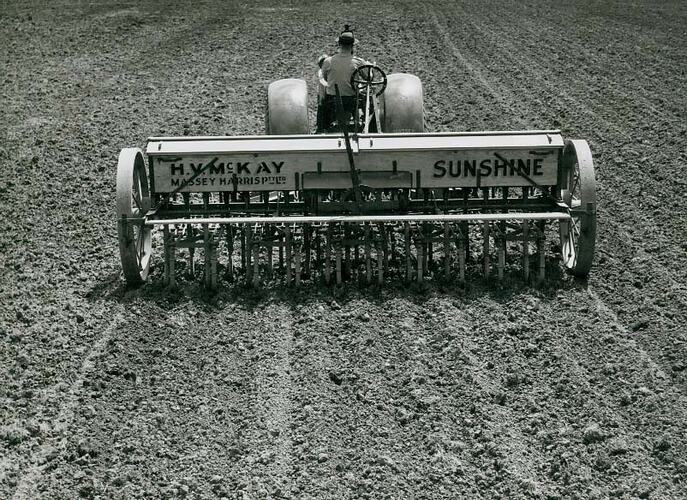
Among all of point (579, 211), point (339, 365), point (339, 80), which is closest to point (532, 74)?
point (339, 80)

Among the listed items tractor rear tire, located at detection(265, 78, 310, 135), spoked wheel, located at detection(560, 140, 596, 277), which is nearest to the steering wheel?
tractor rear tire, located at detection(265, 78, 310, 135)

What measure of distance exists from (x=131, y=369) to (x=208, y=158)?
2.35 m

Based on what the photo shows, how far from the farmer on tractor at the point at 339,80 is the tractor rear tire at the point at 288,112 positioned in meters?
0.19

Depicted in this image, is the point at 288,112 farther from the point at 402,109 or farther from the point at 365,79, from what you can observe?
the point at 402,109

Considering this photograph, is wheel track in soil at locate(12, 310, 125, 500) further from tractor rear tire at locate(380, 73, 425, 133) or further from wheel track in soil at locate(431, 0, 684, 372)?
tractor rear tire at locate(380, 73, 425, 133)

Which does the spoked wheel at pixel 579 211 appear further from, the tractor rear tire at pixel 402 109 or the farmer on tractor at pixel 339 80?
→ the farmer on tractor at pixel 339 80

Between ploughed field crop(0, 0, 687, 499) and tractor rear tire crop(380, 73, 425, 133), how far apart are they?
2082 millimetres

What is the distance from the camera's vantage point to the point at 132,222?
938 centimetres

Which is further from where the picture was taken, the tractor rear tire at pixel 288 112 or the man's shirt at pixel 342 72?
the tractor rear tire at pixel 288 112

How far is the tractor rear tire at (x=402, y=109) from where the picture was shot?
37.7 ft

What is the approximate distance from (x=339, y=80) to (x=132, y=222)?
2.87 metres

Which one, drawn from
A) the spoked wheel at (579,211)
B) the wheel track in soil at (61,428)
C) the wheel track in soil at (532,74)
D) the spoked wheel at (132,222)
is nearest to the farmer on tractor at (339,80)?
the spoked wheel at (132,222)

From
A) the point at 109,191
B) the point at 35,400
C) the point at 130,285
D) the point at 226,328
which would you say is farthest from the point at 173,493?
the point at 109,191

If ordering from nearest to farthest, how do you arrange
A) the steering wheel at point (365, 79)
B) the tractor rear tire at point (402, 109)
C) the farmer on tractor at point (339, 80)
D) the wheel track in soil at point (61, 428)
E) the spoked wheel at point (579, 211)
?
the wheel track in soil at point (61, 428)
the spoked wheel at point (579, 211)
the steering wheel at point (365, 79)
the farmer on tractor at point (339, 80)
the tractor rear tire at point (402, 109)
